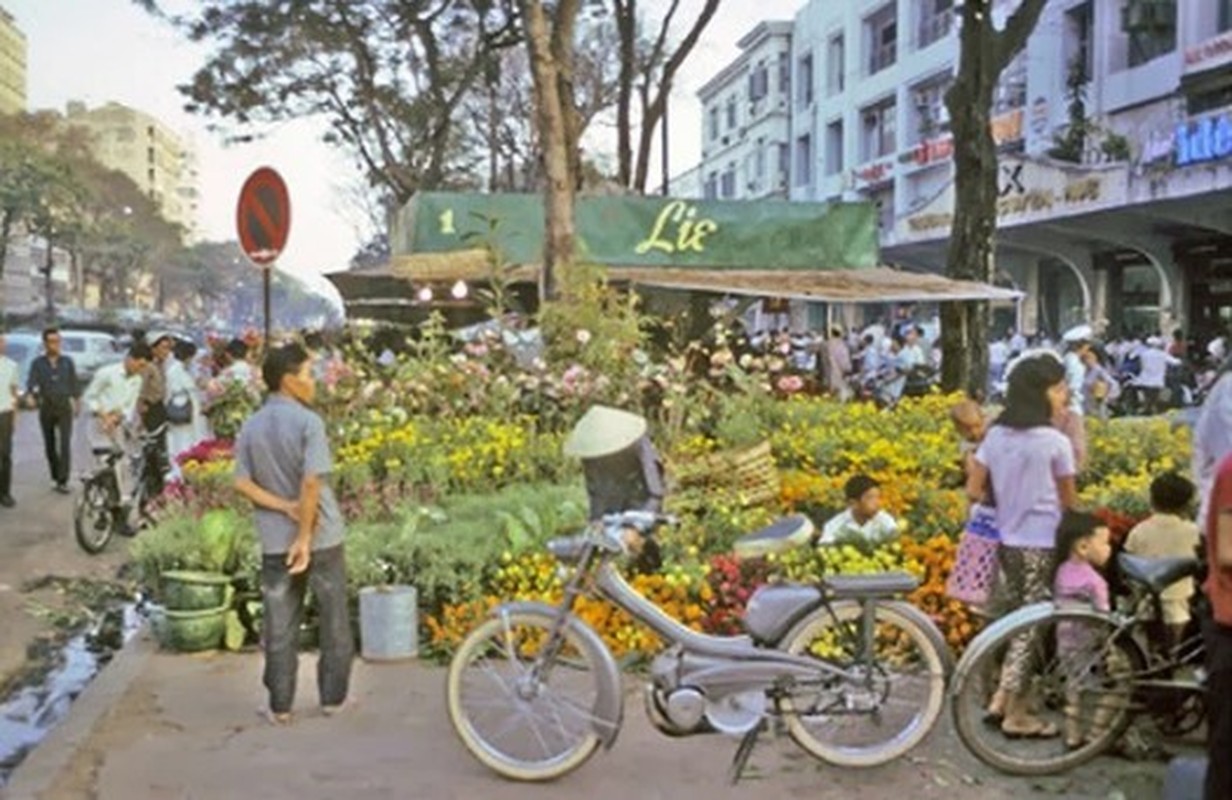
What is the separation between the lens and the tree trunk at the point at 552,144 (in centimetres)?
1512

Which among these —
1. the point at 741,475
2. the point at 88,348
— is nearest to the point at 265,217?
the point at 741,475

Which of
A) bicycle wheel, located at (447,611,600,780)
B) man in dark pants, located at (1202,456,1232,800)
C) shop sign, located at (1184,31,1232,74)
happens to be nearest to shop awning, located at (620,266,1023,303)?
bicycle wheel, located at (447,611,600,780)

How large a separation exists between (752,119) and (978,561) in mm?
63469

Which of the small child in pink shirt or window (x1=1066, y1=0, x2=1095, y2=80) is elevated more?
window (x1=1066, y1=0, x2=1095, y2=80)

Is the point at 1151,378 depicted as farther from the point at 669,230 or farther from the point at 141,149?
the point at 141,149

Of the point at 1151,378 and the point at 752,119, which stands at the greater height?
the point at 752,119

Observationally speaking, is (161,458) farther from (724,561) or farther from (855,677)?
→ (855,677)

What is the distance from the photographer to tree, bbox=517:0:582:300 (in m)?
15.1

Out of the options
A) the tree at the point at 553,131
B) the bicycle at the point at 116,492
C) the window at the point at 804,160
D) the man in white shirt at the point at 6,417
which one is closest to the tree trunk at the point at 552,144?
the tree at the point at 553,131

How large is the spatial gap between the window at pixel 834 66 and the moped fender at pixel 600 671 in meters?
52.2

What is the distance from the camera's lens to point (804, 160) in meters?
61.4

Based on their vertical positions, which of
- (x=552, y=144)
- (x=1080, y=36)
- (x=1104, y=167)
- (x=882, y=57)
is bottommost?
(x=552, y=144)

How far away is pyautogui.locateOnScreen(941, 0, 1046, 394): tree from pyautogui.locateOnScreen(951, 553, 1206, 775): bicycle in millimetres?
11568

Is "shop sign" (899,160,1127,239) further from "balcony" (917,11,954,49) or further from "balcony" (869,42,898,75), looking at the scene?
"balcony" (869,42,898,75)
